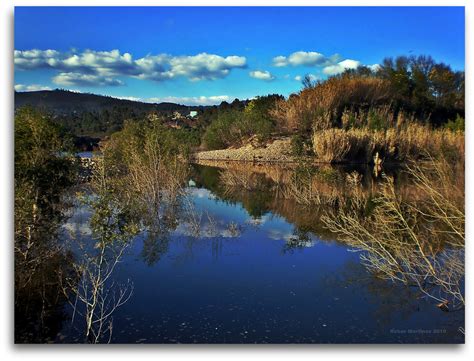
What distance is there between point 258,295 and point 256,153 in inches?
749

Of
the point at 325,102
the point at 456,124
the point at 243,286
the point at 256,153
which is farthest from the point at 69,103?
the point at 256,153

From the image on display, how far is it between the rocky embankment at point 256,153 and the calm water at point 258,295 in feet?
46.7

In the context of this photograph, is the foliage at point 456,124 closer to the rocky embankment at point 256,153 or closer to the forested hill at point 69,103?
the forested hill at point 69,103

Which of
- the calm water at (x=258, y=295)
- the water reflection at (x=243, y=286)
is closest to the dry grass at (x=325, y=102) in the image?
the water reflection at (x=243, y=286)

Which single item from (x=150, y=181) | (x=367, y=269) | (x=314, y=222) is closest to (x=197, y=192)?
(x=150, y=181)

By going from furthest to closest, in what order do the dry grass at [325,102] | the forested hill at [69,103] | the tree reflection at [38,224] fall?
the dry grass at [325,102] < the forested hill at [69,103] < the tree reflection at [38,224]

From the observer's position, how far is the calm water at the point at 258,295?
16.5 feet

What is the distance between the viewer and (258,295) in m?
6.09

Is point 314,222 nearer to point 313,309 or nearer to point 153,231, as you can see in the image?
point 153,231

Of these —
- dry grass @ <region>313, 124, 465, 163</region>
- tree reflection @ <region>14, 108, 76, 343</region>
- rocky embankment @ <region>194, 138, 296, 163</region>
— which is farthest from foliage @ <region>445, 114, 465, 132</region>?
rocky embankment @ <region>194, 138, 296, 163</region>

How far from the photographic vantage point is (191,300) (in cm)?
590

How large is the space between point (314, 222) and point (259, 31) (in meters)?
5.26

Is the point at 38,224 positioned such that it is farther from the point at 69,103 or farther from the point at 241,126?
the point at 241,126

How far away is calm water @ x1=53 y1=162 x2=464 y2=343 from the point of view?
16.5 ft
